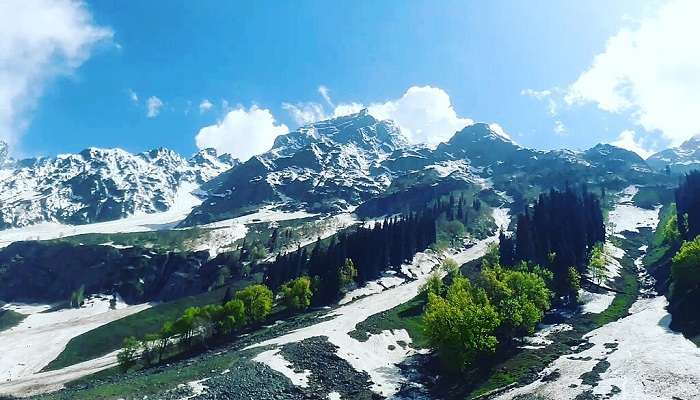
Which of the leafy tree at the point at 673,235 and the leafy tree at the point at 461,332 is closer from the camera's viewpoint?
the leafy tree at the point at 461,332

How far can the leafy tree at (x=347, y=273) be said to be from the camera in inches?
5861

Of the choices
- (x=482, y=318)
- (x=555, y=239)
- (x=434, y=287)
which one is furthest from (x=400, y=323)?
(x=555, y=239)

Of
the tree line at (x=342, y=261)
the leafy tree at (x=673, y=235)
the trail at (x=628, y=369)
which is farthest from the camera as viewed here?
the leafy tree at (x=673, y=235)

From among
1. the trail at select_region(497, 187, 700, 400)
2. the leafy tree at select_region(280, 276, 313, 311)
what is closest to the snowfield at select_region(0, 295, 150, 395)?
the leafy tree at select_region(280, 276, 313, 311)

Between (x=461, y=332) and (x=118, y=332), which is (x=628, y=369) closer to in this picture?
→ (x=461, y=332)

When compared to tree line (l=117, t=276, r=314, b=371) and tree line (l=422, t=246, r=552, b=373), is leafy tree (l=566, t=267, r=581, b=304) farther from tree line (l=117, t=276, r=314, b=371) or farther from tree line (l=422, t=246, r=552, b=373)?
tree line (l=117, t=276, r=314, b=371)

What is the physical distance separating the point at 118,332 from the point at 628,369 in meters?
147

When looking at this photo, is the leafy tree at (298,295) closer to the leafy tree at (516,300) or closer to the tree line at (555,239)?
the leafy tree at (516,300)

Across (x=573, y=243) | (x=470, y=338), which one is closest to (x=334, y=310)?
(x=470, y=338)

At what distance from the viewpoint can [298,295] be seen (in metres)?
134

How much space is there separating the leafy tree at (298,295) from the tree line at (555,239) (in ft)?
215

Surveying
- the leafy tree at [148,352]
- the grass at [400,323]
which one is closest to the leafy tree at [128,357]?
the leafy tree at [148,352]

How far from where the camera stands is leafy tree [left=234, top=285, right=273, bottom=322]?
121438 millimetres

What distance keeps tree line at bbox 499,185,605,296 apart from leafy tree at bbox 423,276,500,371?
6156 cm
